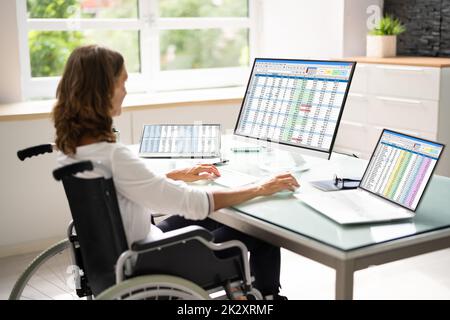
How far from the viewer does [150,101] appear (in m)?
4.58

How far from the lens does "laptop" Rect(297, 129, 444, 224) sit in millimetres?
2160

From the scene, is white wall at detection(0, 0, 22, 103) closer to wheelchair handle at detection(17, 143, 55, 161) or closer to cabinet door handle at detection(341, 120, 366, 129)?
wheelchair handle at detection(17, 143, 55, 161)

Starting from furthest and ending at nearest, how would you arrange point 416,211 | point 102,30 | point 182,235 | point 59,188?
point 102,30 → point 59,188 → point 416,211 → point 182,235

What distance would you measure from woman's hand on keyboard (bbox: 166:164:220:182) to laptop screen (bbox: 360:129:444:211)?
0.59 metres

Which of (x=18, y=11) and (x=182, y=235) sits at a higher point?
(x=18, y=11)

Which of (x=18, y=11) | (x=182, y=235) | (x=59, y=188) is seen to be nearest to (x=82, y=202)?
(x=182, y=235)

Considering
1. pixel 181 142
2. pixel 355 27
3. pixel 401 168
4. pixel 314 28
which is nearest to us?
pixel 401 168

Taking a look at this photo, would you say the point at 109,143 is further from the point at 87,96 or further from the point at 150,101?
the point at 150,101

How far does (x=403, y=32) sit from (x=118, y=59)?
3508 millimetres

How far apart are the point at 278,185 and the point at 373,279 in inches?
57.1

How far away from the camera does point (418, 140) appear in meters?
2.27

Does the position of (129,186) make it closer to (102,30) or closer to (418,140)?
(418,140)

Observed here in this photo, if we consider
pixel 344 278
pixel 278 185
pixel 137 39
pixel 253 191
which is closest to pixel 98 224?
pixel 253 191

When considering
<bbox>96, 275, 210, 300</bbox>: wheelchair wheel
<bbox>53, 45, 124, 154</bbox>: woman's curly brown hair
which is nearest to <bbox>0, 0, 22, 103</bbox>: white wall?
<bbox>53, 45, 124, 154</bbox>: woman's curly brown hair
